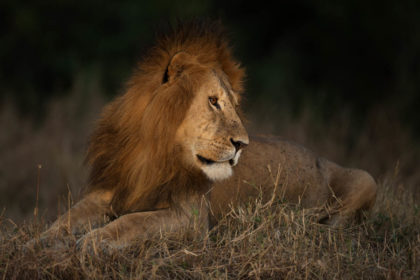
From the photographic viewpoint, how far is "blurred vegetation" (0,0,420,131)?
12.5 metres

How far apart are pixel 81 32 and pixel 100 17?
1.66 ft

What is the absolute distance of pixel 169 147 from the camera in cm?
375

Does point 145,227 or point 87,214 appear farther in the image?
point 87,214

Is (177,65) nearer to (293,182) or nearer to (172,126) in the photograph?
(172,126)

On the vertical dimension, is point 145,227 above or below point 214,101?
below

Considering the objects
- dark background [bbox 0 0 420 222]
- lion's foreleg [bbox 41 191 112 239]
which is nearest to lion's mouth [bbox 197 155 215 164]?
lion's foreleg [bbox 41 191 112 239]

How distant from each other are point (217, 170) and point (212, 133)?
8.5 inches

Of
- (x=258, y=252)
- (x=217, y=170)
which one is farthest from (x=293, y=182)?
(x=258, y=252)

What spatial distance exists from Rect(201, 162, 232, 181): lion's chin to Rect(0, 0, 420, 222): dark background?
5.41 metres

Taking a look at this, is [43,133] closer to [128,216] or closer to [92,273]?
[128,216]

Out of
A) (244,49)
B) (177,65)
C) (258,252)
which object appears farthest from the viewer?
(244,49)

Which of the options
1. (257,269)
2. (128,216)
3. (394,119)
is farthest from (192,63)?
(394,119)

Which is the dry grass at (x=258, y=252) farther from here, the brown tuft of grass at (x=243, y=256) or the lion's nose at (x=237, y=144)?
the lion's nose at (x=237, y=144)

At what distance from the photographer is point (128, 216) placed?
364 centimetres
